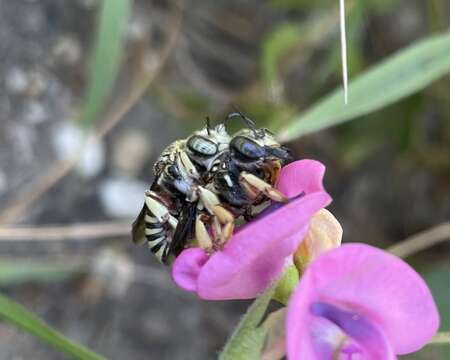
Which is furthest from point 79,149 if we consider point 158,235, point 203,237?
point 203,237

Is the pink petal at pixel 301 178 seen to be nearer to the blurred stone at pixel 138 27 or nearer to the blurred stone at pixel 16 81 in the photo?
the blurred stone at pixel 16 81

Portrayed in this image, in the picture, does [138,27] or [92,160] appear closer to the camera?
[92,160]

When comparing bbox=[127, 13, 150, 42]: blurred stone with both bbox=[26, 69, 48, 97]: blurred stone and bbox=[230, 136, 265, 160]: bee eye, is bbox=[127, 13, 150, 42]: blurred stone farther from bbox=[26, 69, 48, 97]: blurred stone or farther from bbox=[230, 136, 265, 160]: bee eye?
bbox=[230, 136, 265, 160]: bee eye

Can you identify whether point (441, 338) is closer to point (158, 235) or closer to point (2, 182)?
point (158, 235)

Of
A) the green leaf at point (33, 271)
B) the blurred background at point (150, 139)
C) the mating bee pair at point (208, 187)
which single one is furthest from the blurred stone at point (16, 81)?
the mating bee pair at point (208, 187)

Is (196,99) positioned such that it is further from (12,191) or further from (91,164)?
(12,191)
